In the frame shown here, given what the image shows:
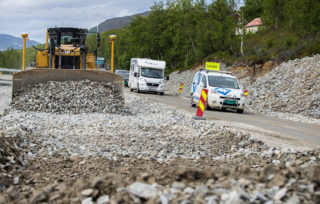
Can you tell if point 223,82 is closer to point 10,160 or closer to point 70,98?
point 70,98

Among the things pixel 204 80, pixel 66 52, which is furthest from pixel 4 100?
pixel 204 80

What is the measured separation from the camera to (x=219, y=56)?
1945 inches

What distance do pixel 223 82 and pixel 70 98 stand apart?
8672 millimetres

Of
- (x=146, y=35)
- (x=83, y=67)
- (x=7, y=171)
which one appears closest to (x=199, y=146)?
(x=7, y=171)

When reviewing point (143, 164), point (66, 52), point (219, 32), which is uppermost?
point (219, 32)

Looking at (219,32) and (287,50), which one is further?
(219,32)

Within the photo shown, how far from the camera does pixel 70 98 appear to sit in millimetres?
15539

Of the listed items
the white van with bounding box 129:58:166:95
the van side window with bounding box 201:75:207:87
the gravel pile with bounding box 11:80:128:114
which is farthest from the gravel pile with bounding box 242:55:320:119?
the gravel pile with bounding box 11:80:128:114

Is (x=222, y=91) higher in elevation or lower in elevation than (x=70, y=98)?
higher

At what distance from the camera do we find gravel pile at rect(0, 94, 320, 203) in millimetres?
3764

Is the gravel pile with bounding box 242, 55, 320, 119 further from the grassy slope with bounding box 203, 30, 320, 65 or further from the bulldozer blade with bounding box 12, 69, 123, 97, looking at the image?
the bulldozer blade with bounding box 12, 69, 123, 97

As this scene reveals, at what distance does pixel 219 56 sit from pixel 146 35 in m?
29.3

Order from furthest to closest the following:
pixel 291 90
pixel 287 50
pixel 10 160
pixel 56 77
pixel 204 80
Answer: pixel 287 50 → pixel 291 90 → pixel 204 80 → pixel 56 77 → pixel 10 160

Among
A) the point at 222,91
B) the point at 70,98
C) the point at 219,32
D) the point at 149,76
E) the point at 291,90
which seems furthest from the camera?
the point at 219,32
